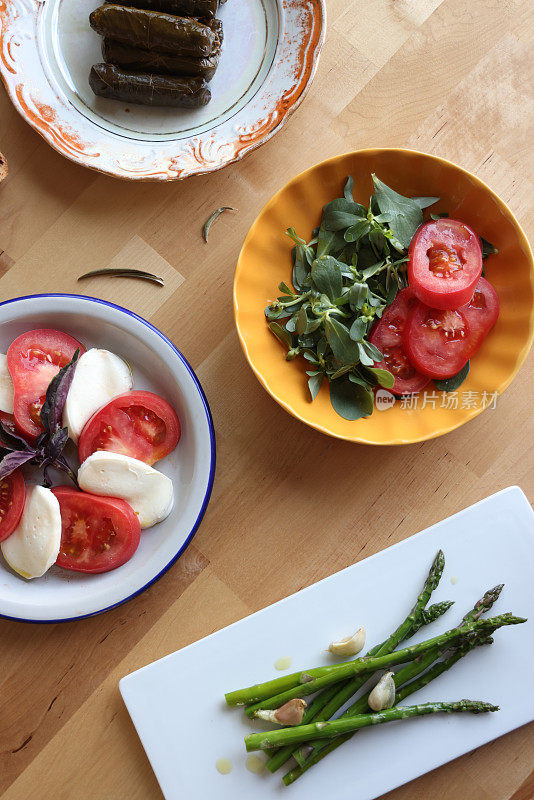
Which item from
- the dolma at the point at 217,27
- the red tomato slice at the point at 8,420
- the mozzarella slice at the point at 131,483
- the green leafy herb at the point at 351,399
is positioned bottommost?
the red tomato slice at the point at 8,420

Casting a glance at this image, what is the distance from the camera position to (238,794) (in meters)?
1.55

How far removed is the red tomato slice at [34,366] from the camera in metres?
1.49

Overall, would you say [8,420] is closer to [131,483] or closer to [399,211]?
[131,483]

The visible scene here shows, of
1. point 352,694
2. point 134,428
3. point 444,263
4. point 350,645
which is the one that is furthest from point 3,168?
point 352,694

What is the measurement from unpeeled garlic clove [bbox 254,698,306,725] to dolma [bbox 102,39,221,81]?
1477 millimetres

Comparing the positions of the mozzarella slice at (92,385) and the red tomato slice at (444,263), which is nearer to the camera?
the red tomato slice at (444,263)

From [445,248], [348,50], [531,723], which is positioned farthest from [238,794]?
[348,50]

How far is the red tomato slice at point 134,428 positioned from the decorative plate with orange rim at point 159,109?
0.53 m

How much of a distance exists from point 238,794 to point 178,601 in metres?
0.47

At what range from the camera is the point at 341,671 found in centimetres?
151

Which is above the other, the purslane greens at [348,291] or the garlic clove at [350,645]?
the purslane greens at [348,291]

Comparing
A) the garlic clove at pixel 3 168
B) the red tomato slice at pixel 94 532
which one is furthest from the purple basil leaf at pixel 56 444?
the garlic clove at pixel 3 168

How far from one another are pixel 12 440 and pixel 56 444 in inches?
4.1

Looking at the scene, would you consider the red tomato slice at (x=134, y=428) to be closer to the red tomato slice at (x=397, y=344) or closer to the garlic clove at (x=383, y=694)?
the red tomato slice at (x=397, y=344)
